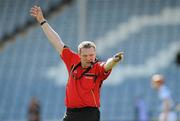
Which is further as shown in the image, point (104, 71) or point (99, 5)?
point (99, 5)

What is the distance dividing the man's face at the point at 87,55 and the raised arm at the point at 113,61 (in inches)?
6.7

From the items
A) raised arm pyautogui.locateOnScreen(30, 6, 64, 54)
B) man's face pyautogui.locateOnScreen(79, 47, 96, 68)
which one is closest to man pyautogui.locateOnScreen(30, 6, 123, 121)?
man's face pyautogui.locateOnScreen(79, 47, 96, 68)

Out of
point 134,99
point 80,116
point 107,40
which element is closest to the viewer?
point 80,116

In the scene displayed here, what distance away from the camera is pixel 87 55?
7750mm

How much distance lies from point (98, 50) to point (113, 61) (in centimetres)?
1572

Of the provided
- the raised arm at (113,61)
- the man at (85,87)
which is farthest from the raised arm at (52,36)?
the raised arm at (113,61)

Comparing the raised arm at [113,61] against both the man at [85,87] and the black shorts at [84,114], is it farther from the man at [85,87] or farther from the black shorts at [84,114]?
the black shorts at [84,114]

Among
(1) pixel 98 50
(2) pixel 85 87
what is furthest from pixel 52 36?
(1) pixel 98 50

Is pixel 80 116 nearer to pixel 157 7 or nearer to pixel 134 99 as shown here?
pixel 134 99

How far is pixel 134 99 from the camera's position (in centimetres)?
2192

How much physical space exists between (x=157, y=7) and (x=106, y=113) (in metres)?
4.31

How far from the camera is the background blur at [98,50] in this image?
22.2 metres

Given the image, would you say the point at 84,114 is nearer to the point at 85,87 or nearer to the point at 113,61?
the point at 85,87

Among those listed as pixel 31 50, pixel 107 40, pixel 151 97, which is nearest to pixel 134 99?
pixel 151 97
